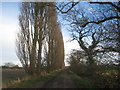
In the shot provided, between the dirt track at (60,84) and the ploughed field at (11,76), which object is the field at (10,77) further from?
the dirt track at (60,84)

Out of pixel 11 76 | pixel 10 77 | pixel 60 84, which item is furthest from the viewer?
pixel 11 76

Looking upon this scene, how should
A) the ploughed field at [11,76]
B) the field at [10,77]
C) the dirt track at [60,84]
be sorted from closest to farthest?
1. the dirt track at [60,84]
2. the field at [10,77]
3. the ploughed field at [11,76]

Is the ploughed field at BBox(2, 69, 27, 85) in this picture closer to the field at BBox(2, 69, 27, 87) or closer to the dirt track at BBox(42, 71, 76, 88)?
the field at BBox(2, 69, 27, 87)

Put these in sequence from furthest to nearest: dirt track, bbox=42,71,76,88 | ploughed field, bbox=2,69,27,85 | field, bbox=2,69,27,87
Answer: ploughed field, bbox=2,69,27,85
field, bbox=2,69,27,87
dirt track, bbox=42,71,76,88

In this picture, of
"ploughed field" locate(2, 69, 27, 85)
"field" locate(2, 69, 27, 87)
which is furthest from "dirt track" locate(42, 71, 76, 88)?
"ploughed field" locate(2, 69, 27, 85)

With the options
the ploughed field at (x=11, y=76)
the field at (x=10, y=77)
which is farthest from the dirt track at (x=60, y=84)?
the ploughed field at (x=11, y=76)

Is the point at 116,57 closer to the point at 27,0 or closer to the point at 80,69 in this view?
the point at 80,69

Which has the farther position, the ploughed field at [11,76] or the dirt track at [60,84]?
the ploughed field at [11,76]

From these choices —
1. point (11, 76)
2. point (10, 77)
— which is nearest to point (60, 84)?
point (10, 77)

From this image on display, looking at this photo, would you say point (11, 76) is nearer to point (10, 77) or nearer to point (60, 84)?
point (10, 77)

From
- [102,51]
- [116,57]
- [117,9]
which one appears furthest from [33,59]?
[117,9]

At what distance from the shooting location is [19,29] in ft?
40.1

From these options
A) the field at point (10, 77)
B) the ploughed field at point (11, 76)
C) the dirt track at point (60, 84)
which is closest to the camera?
the dirt track at point (60, 84)

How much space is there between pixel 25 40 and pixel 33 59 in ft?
5.70
